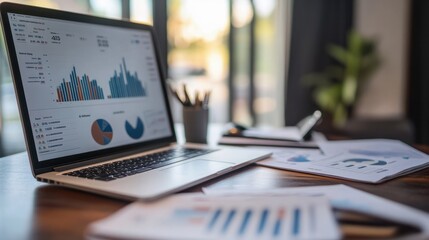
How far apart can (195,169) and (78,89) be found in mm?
316

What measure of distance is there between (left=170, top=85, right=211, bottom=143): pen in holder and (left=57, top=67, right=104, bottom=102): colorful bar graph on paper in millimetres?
310

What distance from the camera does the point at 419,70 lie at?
13.9ft

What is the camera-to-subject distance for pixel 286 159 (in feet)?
3.26

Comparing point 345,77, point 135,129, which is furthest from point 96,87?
point 345,77

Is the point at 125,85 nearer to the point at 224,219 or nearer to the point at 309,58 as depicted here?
the point at 224,219

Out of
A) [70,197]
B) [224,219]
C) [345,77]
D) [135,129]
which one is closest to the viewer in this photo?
[224,219]

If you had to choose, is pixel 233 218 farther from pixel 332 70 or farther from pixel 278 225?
pixel 332 70

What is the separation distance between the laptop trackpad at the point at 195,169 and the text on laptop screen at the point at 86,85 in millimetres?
203

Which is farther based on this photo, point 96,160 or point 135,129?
point 135,129

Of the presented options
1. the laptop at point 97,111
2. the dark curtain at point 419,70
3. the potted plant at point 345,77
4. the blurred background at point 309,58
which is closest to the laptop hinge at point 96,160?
the laptop at point 97,111

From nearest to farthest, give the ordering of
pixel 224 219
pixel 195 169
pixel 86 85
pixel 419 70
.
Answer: pixel 224 219 < pixel 195 169 < pixel 86 85 < pixel 419 70

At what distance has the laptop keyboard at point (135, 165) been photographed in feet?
2.51

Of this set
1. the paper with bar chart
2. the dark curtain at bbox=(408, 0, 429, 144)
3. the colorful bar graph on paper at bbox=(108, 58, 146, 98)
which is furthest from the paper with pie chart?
the dark curtain at bbox=(408, 0, 429, 144)

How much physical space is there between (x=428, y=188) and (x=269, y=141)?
1.76 ft
